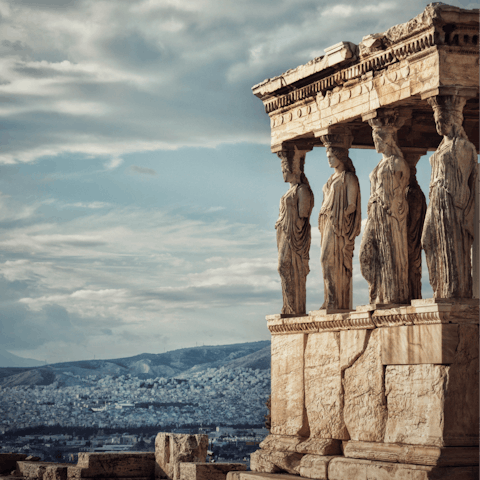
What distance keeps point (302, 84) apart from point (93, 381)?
59049mm

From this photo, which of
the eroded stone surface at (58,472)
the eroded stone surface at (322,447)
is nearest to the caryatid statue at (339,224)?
the eroded stone surface at (322,447)

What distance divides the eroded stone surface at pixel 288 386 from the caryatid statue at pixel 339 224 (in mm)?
789

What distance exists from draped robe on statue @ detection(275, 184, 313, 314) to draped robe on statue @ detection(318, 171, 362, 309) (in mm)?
906

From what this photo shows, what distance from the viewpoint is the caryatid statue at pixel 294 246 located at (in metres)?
15.5

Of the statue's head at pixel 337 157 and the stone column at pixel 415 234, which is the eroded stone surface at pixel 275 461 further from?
the statue's head at pixel 337 157

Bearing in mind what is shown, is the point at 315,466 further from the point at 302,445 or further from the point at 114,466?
the point at 114,466

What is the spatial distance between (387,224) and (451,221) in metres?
1.09

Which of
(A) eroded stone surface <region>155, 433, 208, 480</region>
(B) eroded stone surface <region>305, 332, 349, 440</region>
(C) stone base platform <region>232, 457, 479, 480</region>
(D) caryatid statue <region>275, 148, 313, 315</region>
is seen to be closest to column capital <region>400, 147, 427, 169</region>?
(D) caryatid statue <region>275, 148, 313, 315</region>

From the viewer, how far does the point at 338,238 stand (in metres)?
14.6

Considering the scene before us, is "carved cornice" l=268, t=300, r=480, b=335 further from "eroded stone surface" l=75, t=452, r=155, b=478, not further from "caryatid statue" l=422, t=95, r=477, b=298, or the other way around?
"eroded stone surface" l=75, t=452, r=155, b=478

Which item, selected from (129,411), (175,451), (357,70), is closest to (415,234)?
(357,70)

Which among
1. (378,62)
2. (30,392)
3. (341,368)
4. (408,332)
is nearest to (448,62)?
(378,62)

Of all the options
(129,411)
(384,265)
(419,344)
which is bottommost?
(419,344)

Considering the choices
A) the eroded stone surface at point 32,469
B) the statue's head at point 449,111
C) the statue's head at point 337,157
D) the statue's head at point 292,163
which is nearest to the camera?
the statue's head at point 449,111
